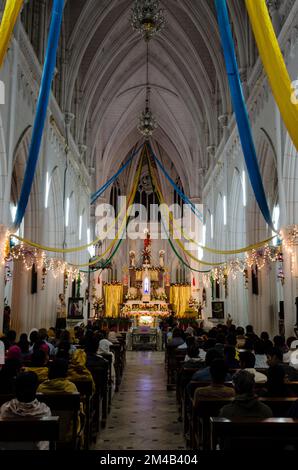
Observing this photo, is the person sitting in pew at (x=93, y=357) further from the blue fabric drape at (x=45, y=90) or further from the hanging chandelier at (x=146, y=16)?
the hanging chandelier at (x=146, y=16)

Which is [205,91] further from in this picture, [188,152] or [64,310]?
[64,310]

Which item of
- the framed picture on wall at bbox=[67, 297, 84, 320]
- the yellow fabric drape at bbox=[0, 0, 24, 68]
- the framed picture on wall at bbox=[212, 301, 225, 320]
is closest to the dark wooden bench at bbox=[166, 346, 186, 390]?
the yellow fabric drape at bbox=[0, 0, 24, 68]

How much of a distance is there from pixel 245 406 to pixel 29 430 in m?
1.79

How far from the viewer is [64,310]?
2005 centimetres

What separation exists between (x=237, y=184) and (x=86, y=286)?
12141 millimetres

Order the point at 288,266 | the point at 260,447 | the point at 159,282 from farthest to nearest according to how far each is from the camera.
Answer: the point at 159,282 → the point at 288,266 → the point at 260,447

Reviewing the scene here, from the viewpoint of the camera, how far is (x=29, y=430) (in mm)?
3760

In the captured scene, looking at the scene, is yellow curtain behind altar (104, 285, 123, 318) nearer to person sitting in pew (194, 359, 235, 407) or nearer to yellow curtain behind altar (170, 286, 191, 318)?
yellow curtain behind altar (170, 286, 191, 318)

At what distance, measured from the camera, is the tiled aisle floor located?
6.70 m

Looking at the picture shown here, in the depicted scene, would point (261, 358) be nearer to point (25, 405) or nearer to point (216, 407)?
point (216, 407)

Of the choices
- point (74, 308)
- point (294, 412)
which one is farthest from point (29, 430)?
point (74, 308)

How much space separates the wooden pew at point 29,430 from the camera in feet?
12.3
